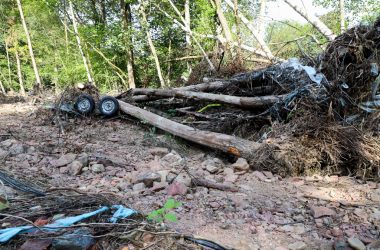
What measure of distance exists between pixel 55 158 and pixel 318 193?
11.5 feet

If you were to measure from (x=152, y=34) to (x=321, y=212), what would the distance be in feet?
49.2

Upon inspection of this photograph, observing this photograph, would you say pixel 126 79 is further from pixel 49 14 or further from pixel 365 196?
pixel 365 196

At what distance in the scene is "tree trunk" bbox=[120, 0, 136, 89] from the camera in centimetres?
1452

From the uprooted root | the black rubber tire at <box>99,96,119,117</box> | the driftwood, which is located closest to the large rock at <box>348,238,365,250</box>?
the driftwood

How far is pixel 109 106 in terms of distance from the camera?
6891 mm

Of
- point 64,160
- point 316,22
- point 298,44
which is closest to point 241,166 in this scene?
point 64,160

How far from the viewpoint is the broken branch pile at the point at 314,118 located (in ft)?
13.5

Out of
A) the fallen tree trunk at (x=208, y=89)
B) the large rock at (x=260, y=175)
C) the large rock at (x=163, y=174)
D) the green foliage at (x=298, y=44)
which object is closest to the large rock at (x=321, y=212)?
the large rock at (x=260, y=175)

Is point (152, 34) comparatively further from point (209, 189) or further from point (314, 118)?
point (209, 189)

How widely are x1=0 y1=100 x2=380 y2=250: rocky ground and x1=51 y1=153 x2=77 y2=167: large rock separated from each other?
0.5 inches

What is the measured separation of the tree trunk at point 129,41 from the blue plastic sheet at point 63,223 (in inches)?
511

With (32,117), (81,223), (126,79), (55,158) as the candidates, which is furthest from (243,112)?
(126,79)

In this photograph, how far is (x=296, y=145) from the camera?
164 inches

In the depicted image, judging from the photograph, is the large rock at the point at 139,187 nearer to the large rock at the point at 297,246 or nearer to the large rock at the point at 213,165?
the large rock at the point at 213,165
